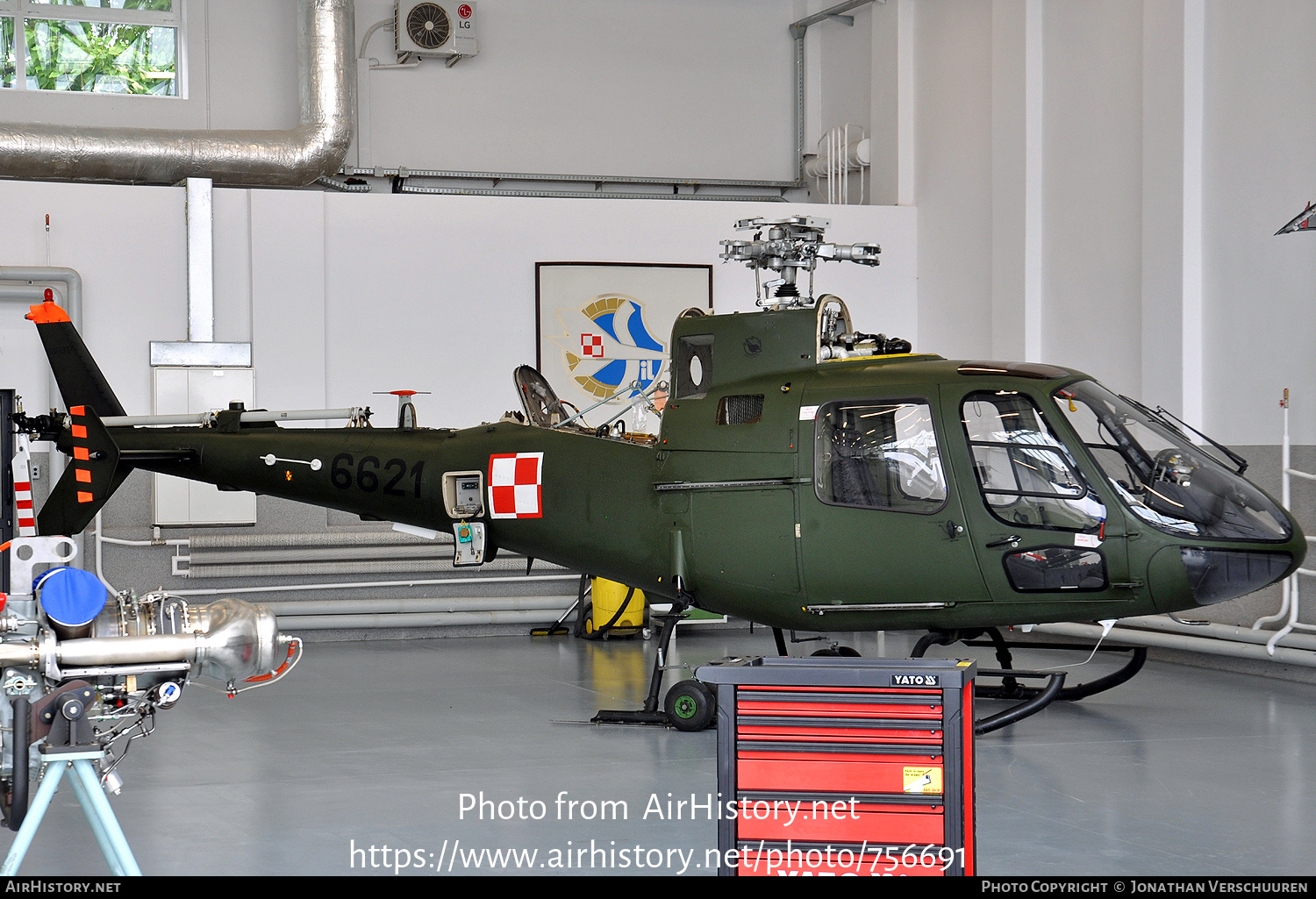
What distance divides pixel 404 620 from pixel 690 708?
3.78 metres

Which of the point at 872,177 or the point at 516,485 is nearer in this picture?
the point at 516,485

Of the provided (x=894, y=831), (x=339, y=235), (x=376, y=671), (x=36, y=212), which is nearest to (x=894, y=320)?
(x=339, y=235)

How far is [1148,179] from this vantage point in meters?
7.91

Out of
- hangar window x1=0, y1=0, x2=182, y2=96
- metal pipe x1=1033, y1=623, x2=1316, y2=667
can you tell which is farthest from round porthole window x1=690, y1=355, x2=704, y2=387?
hangar window x1=0, y1=0, x2=182, y2=96

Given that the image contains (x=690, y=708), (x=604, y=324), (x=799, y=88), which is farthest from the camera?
(x=799, y=88)

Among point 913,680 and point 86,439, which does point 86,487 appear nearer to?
point 86,439

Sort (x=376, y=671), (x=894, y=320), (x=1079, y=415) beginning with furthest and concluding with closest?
(x=894, y=320) < (x=376, y=671) < (x=1079, y=415)

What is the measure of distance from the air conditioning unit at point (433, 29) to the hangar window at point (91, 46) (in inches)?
69.5

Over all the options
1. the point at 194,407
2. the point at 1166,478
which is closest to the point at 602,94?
the point at 194,407

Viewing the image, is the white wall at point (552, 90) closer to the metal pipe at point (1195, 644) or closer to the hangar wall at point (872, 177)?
the hangar wall at point (872, 177)

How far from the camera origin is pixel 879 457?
520cm

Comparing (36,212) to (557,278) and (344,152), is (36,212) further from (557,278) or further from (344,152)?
(557,278)

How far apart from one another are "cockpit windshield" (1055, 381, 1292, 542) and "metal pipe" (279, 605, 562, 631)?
5.08 metres

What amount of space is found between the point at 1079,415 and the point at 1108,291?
12.2ft
